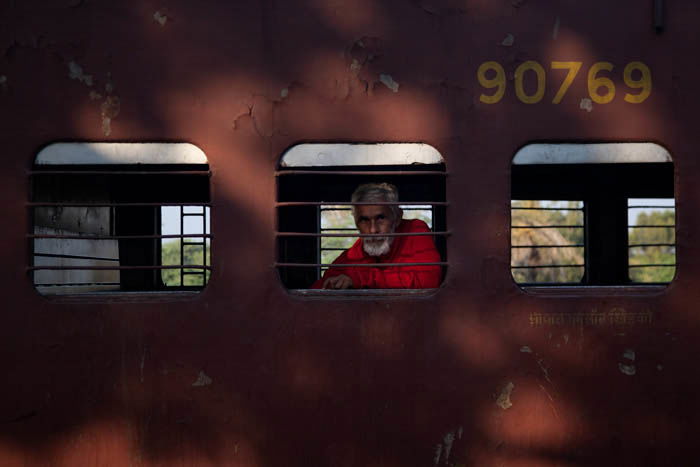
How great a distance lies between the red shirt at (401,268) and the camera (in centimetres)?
285

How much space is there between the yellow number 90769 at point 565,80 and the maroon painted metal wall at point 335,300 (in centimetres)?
3

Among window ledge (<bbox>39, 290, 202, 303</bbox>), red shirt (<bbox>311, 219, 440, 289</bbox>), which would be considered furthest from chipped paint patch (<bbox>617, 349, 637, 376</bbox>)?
window ledge (<bbox>39, 290, 202, 303</bbox>)

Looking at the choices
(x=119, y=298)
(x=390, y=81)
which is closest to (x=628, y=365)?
(x=390, y=81)

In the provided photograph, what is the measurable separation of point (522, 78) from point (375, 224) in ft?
3.15

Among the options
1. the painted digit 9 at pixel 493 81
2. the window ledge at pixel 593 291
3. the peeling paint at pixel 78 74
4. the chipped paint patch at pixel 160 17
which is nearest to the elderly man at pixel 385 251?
the window ledge at pixel 593 291

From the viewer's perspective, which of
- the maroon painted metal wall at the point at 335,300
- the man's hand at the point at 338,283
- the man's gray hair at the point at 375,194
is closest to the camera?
the maroon painted metal wall at the point at 335,300

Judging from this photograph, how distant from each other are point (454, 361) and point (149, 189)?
2470mm

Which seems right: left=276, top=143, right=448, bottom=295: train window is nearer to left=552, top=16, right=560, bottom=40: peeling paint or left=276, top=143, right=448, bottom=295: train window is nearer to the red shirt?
the red shirt

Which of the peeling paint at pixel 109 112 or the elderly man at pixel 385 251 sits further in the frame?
the elderly man at pixel 385 251

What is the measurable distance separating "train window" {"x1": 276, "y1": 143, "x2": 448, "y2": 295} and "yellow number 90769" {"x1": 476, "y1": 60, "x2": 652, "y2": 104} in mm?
347

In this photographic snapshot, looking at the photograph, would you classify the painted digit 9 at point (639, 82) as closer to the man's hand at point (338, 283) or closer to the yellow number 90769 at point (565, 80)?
the yellow number 90769 at point (565, 80)

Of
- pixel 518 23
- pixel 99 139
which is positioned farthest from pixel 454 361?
pixel 99 139

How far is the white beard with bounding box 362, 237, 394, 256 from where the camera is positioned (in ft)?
10.7

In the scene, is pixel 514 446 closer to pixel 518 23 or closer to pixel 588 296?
pixel 588 296
